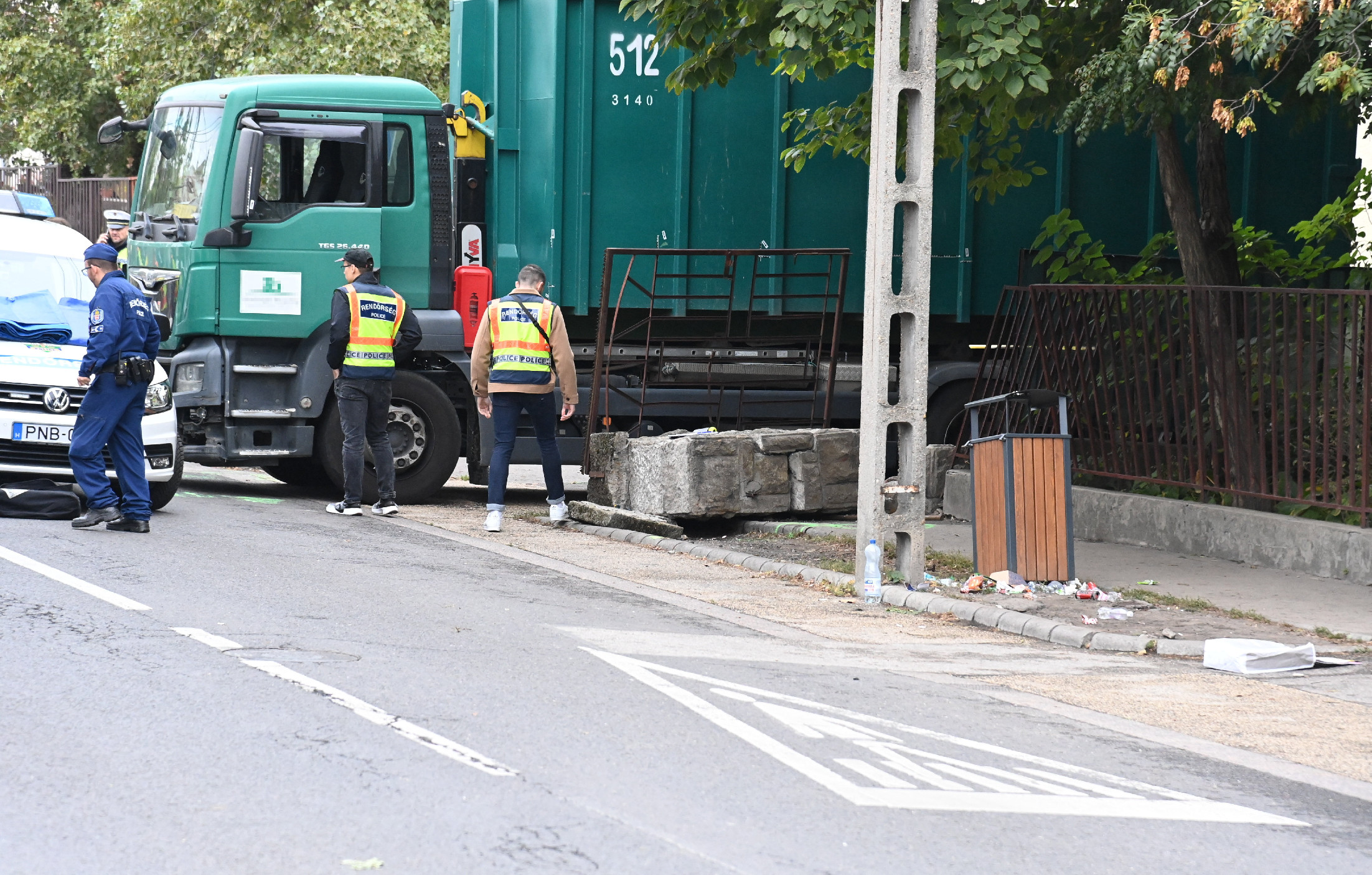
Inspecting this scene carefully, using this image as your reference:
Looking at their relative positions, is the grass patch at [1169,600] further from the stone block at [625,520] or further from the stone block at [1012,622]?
the stone block at [625,520]

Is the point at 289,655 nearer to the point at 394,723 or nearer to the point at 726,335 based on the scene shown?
the point at 394,723

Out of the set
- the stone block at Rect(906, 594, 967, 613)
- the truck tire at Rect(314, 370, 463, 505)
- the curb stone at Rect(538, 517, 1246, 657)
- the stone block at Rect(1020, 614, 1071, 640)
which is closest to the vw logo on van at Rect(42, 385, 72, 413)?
the truck tire at Rect(314, 370, 463, 505)

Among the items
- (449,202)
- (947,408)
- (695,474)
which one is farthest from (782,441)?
(449,202)

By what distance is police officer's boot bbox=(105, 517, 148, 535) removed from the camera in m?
9.16

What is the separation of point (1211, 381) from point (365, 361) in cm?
572

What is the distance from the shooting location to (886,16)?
831cm

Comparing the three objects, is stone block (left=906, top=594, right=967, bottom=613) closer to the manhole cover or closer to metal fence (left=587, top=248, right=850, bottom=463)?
the manhole cover

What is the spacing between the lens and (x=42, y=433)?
9469 millimetres

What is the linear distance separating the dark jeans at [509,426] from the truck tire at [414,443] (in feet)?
3.11

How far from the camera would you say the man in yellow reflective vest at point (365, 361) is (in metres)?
10.9

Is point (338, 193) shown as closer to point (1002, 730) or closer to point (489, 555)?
point (489, 555)

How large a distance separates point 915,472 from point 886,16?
8.25 feet

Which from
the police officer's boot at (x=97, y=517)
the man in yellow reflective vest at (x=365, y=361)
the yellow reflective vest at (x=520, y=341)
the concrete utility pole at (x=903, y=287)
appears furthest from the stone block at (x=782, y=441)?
the police officer's boot at (x=97, y=517)

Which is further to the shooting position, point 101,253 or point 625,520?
point 625,520
